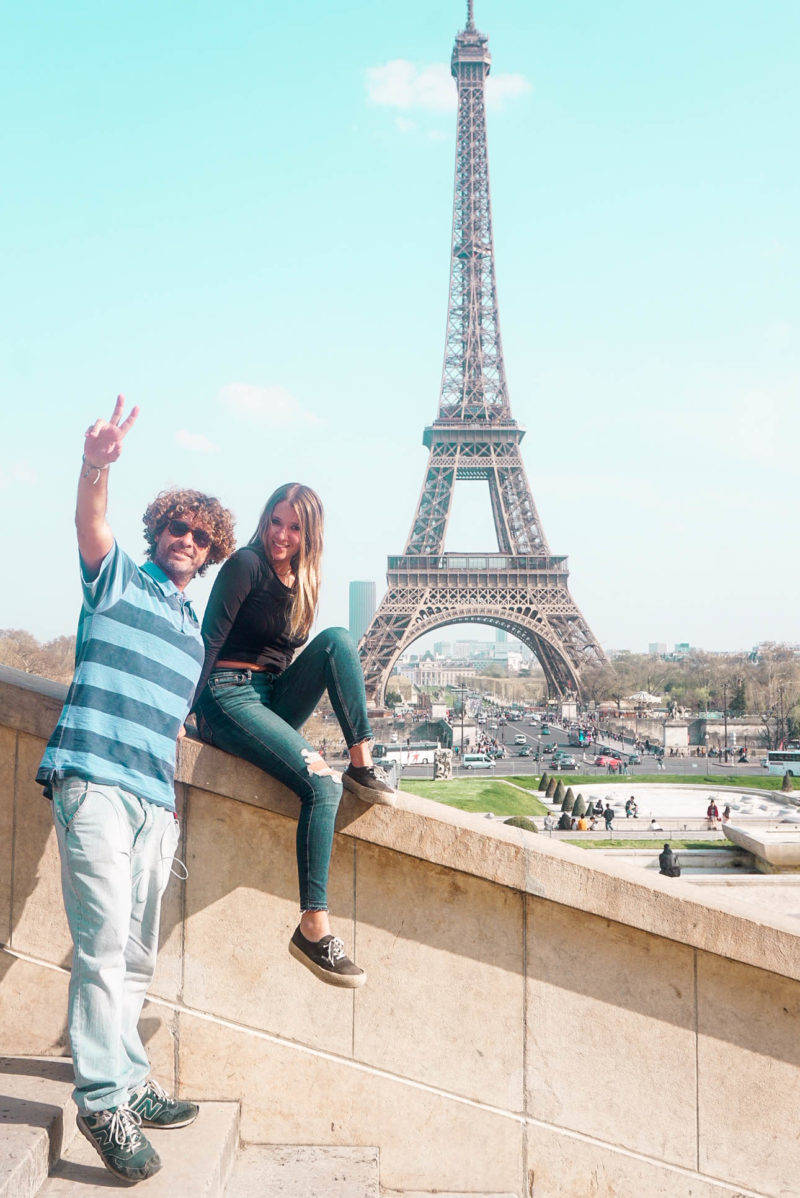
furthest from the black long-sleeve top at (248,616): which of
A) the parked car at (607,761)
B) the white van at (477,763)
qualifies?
the white van at (477,763)

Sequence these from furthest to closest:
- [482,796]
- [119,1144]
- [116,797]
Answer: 1. [482,796]
2. [116,797]
3. [119,1144]

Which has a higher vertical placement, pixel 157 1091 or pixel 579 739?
pixel 157 1091

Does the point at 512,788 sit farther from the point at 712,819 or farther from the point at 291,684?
the point at 291,684

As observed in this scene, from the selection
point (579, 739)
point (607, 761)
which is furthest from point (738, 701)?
point (607, 761)

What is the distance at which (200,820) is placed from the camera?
143 inches

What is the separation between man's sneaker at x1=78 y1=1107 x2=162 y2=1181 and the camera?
2.71 metres

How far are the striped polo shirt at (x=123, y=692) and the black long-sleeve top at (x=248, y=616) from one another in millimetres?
281

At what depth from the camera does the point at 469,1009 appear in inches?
141

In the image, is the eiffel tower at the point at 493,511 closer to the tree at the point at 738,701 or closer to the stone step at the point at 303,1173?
the tree at the point at 738,701

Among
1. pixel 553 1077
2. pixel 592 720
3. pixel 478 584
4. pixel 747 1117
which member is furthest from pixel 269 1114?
pixel 592 720

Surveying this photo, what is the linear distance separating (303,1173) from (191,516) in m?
2.36

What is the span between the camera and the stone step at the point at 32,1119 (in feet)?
8.52

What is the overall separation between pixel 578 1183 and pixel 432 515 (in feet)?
184

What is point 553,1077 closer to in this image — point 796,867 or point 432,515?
point 796,867
